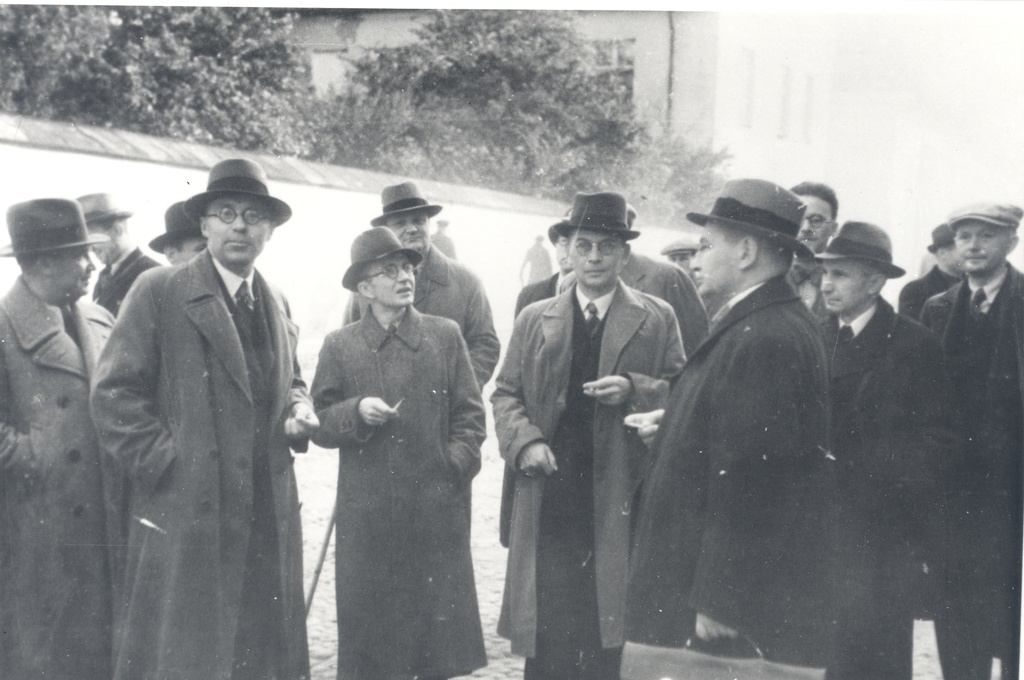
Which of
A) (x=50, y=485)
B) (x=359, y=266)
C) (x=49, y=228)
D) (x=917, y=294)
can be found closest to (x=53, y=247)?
(x=49, y=228)

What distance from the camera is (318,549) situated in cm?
406

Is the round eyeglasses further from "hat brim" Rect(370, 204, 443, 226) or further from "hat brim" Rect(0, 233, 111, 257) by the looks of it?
"hat brim" Rect(370, 204, 443, 226)

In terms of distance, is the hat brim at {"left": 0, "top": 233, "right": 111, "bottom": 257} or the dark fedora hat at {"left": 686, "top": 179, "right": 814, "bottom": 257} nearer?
the dark fedora hat at {"left": 686, "top": 179, "right": 814, "bottom": 257}

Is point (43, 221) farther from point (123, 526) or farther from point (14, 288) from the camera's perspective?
point (123, 526)

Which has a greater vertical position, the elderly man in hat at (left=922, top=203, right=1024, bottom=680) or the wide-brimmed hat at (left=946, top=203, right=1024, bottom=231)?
the wide-brimmed hat at (left=946, top=203, right=1024, bottom=231)

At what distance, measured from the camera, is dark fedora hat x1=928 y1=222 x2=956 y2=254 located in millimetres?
3486

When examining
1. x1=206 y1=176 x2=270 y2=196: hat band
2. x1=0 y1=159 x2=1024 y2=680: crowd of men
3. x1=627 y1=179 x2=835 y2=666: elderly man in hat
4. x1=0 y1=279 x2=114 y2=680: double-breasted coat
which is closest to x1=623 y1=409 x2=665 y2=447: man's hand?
x1=0 y1=159 x2=1024 y2=680: crowd of men

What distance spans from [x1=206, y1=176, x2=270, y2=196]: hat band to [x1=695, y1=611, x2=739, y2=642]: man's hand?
2.16m

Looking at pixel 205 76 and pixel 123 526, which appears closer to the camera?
pixel 123 526

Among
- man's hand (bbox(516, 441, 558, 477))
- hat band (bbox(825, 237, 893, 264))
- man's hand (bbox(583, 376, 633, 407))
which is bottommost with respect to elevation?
man's hand (bbox(516, 441, 558, 477))

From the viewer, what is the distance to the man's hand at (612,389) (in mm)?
3422

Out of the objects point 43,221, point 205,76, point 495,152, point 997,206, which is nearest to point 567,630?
point 495,152

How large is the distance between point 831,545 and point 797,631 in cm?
27

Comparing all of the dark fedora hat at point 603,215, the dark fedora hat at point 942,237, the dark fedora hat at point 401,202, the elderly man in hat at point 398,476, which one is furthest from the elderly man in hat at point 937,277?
the dark fedora hat at point 401,202
